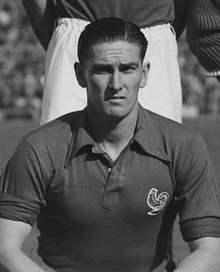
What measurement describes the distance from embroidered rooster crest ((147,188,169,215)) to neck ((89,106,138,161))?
0.59 feet

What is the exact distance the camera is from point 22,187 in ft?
9.75

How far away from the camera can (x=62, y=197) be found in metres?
3.02

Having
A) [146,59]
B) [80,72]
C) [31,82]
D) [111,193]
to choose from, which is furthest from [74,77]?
[31,82]

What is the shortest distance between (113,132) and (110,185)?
0.19 m

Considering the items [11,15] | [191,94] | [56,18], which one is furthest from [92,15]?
[11,15]

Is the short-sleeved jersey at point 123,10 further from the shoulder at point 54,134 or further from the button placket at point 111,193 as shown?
the button placket at point 111,193

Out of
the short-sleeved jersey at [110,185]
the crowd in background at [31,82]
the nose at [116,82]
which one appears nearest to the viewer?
the nose at [116,82]

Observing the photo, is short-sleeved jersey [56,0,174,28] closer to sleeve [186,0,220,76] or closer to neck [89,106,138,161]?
sleeve [186,0,220,76]

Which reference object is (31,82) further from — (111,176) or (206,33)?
(111,176)

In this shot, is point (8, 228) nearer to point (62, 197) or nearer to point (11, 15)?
point (62, 197)

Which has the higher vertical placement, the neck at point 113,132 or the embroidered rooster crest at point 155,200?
the neck at point 113,132

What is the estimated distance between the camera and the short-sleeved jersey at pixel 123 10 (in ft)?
12.5

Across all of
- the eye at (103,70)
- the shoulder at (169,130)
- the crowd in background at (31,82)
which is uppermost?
the eye at (103,70)

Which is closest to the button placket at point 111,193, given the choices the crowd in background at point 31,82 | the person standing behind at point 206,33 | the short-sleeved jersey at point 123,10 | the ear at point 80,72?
the ear at point 80,72
